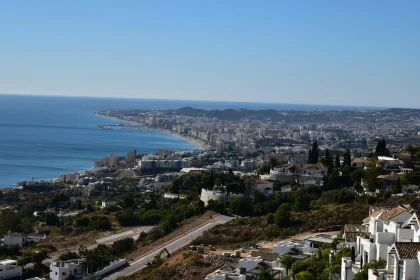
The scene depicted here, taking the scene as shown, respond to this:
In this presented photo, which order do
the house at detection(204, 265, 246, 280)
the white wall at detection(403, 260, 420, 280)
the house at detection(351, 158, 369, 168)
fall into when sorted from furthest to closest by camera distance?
1. the house at detection(351, 158, 369, 168)
2. the house at detection(204, 265, 246, 280)
3. the white wall at detection(403, 260, 420, 280)

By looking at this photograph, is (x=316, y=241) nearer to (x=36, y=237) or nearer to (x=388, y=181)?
(x=388, y=181)

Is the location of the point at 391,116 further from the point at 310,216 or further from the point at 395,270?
the point at 395,270

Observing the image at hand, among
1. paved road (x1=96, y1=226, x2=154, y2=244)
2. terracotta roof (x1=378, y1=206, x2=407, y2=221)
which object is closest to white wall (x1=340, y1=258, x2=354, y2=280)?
terracotta roof (x1=378, y1=206, x2=407, y2=221)

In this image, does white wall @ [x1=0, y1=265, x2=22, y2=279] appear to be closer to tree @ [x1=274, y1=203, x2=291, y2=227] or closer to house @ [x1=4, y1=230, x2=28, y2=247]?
house @ [x1=4, y1=230, x2=28, y2=247]

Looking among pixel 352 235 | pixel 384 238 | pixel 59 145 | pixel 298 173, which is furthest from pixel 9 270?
pixel 59 145

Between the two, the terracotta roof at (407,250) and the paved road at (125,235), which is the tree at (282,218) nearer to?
the paved road at (125,235)

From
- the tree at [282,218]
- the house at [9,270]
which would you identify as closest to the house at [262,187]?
the tree at [282,218]

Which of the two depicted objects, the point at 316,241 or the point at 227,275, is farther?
the point at 316,241
